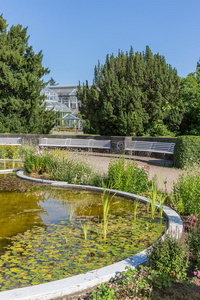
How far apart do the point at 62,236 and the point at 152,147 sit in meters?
9.38

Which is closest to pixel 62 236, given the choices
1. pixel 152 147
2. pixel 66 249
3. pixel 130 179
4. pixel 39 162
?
pixel 66 249

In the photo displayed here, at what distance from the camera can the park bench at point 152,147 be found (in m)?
12.2

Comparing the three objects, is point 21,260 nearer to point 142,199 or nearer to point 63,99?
point 142,199

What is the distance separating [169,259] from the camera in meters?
3.06

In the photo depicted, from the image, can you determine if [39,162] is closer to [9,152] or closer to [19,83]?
[9,152]

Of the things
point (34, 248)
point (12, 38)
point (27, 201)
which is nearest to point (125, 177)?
point (27, 201)

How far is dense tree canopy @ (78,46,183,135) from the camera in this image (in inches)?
651

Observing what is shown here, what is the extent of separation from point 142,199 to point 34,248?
2.67 meters

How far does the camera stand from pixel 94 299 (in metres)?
2.47

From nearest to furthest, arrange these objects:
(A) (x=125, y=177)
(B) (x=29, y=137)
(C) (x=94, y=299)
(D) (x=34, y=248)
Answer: (C) (x=94, y=299), (D) (x=34, y=248), (A) (x=125, y=177), (B) (x=29, y=137)

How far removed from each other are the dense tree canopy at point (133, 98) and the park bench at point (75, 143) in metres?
1.89

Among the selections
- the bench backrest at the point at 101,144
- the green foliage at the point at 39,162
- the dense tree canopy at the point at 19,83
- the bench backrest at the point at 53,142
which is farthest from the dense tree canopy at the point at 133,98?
the green foliage at the point at 39,162

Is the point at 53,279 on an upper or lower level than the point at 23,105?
lower

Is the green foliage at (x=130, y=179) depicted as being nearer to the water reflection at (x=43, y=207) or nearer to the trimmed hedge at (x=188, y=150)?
the water reflection at (x=43, y=207)
